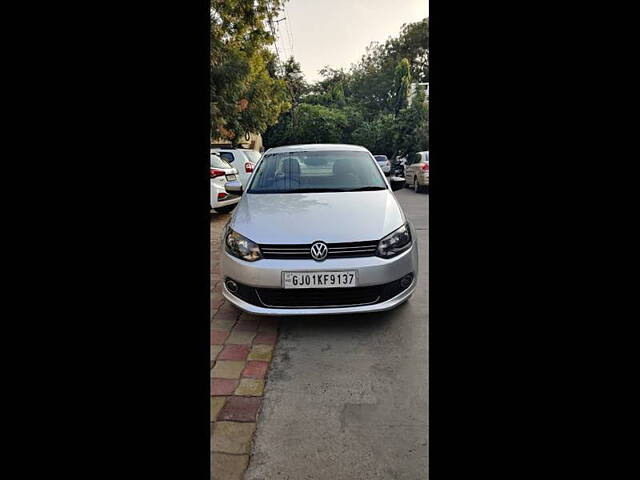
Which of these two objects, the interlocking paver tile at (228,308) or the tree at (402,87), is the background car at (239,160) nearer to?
the interlocking paver tile at (228,308)

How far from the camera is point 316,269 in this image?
3.42m

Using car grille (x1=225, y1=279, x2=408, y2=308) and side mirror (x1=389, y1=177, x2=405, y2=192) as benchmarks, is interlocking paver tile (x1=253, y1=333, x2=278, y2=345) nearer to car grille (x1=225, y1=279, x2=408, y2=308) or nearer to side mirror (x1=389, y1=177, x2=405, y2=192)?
car grille (x1=225, y1=279, x2=408, y2=308)

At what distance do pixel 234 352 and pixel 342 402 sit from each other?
1.03 m

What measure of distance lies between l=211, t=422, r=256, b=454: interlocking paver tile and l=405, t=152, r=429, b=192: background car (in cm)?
1270

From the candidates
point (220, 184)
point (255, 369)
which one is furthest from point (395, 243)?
point (220, 184)

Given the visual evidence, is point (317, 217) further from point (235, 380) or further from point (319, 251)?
point (235, 380)

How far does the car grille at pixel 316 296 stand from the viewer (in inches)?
137

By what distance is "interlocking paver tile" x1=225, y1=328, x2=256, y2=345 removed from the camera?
357 cm

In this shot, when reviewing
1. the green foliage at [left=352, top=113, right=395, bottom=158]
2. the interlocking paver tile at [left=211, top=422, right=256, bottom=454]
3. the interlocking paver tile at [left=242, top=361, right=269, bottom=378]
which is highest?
the green foliage at [left=352, top=113, right=395, bottom=158]

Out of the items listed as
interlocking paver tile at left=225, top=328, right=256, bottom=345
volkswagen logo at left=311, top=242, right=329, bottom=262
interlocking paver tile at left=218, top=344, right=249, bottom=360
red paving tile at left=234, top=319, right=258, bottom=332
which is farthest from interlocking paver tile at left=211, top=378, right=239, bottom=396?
volkswagen logo at left=311, top=242, right=329, bottom=262

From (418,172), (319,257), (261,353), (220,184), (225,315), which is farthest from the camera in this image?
(418,172)
